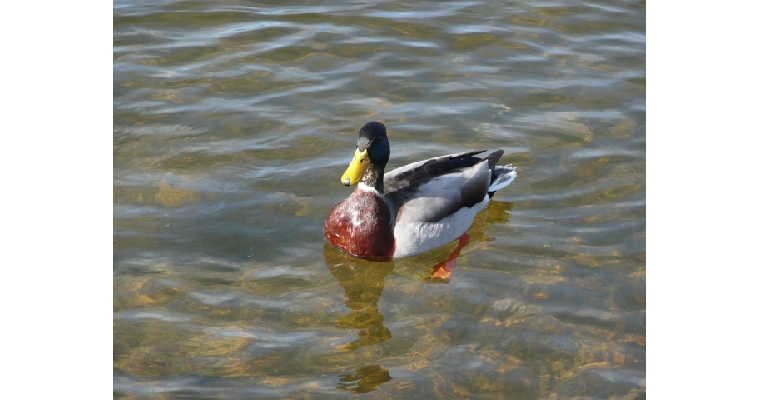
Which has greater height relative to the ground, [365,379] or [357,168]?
[357,168]

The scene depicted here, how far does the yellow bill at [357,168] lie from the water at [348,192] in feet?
2.63

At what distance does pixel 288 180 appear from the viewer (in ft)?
27.1

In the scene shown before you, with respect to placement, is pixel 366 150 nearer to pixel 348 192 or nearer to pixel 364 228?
pixel 364 228

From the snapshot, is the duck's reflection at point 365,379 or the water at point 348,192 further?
the water at point 348,192

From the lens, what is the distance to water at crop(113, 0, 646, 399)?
6246 mm

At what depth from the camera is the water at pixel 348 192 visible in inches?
246

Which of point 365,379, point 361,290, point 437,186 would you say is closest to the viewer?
point 365,379

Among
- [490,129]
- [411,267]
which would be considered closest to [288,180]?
[411,267]

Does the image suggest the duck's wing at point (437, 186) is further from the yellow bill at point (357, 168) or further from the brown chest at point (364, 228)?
the yellow bill at point (357, 168)

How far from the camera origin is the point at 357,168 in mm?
7160

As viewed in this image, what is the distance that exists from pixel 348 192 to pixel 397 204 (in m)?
0.78

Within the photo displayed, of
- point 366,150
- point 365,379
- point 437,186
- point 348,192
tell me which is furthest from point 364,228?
point 365,379

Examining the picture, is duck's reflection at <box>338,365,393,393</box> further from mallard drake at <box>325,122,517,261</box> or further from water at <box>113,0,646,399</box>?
mallard drake at <box>325,122,517,261</box>

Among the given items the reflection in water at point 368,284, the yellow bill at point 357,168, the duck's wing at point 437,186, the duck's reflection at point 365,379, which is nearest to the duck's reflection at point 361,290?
the reflection in water at point 368,284
